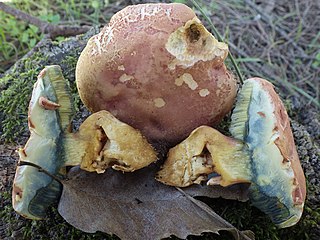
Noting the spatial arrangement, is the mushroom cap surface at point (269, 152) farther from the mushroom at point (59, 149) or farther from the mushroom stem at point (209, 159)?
the mushroom at point (59, 149)

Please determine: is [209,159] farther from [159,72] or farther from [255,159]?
[159,72]

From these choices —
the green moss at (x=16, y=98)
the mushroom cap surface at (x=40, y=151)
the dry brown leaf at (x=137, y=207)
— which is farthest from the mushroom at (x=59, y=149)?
the green moss at (x=16, y=98)

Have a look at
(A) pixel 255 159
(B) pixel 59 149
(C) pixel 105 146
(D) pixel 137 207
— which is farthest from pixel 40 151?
(A) pixel 255 159

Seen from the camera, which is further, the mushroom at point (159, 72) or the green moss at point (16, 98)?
the green moss at point (16, 98)

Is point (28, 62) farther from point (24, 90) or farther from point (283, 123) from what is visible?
point (283, 123)

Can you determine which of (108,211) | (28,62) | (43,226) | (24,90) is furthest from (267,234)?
(28,62)

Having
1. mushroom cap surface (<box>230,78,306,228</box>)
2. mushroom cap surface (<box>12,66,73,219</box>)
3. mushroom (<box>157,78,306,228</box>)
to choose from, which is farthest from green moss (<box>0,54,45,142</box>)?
mushroom cap surface (<box>230,78,306,228</box>)
